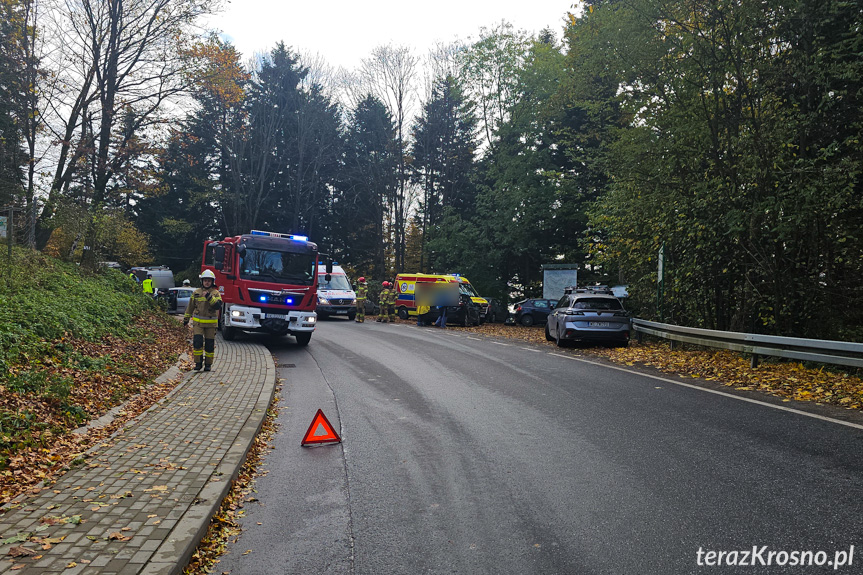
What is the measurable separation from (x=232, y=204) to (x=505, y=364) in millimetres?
39341

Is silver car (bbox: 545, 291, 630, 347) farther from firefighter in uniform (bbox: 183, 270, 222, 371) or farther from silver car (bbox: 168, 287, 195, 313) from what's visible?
silver car (bbox: 168, 287, 195, 313)

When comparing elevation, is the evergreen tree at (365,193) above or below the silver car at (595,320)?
above

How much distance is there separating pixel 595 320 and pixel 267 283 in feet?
29.5

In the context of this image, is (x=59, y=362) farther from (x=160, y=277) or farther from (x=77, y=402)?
(x=160, y=277)

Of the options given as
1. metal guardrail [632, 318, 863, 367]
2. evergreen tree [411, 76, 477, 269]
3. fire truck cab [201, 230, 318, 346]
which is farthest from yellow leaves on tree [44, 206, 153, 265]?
evergreen tree [411, 76, 477, 269]

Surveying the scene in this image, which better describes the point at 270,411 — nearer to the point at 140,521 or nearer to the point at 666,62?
the point at 140,521

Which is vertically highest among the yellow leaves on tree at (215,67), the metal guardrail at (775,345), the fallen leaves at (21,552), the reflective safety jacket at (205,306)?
the yellow leaves on tree at (215,67)

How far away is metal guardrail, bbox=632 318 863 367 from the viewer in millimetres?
9539

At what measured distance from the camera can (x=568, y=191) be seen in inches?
1292

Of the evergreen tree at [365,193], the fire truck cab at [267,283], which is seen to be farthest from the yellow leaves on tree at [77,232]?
the evergreen tree at [365,193]

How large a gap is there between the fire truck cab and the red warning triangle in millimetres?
9951

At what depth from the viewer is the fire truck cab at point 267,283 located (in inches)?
650

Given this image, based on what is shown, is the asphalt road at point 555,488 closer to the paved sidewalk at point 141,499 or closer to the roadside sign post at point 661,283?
the paved sidewalk at point 141,499

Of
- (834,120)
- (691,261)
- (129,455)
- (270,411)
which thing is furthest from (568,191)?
(129,455)
